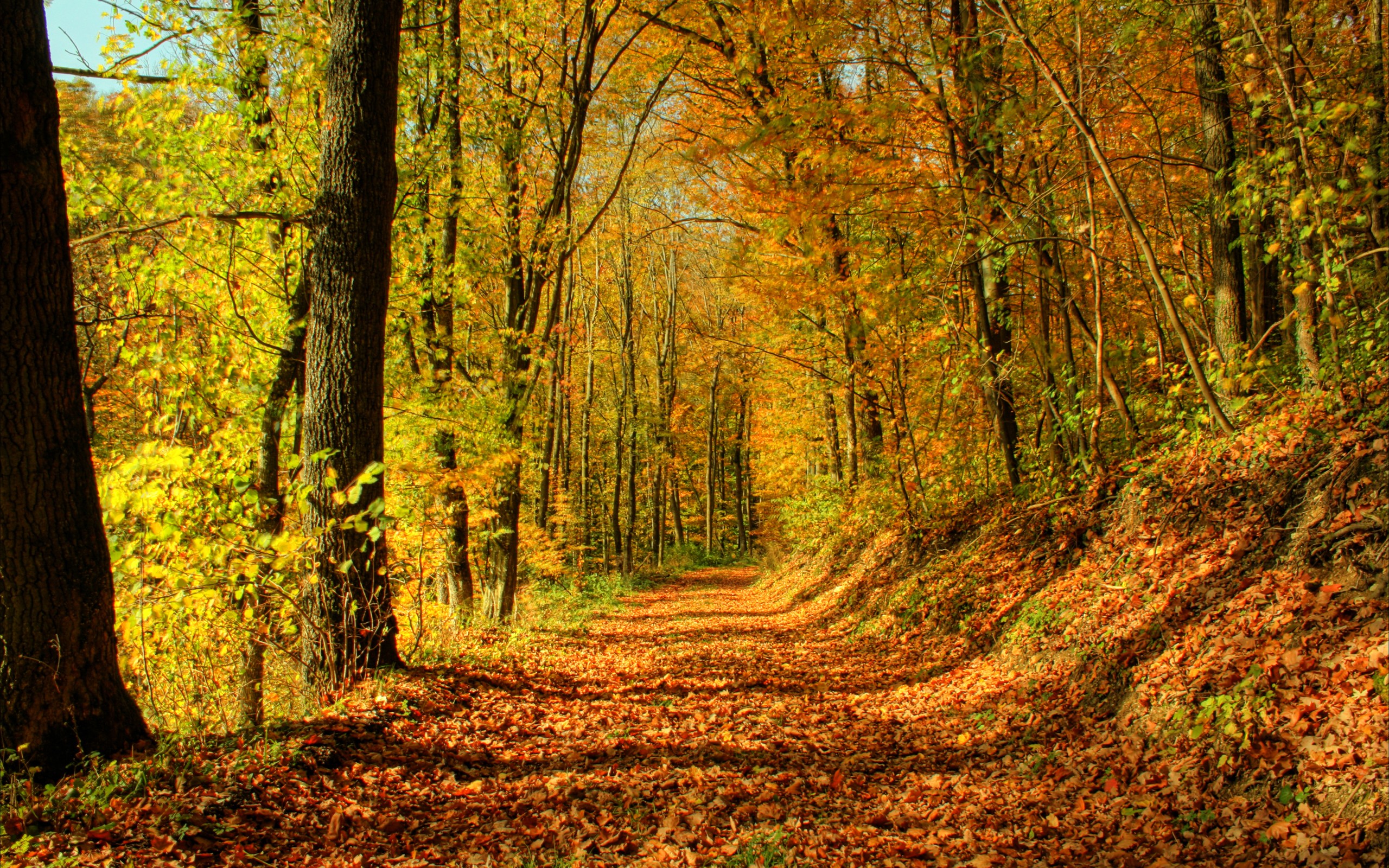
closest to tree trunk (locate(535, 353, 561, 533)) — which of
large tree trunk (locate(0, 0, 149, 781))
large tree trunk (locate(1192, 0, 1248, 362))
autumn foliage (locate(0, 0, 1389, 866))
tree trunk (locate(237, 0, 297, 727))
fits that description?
autumn foliage (locate(0, 0, 1389, 866))

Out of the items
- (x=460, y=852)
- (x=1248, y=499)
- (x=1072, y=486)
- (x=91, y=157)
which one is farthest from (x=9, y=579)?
(x=1072, y=486)

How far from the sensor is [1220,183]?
608 cm

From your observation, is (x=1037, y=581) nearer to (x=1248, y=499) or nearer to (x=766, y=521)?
(x=1248, y=499)

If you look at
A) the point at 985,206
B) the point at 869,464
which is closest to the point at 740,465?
the point at 869,464

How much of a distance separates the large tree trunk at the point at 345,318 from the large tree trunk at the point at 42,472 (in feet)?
5.42

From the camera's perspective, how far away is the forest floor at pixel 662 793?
3.03 meters

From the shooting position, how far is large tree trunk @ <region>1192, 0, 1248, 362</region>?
19.3ft

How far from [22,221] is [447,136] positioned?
6.65 metres

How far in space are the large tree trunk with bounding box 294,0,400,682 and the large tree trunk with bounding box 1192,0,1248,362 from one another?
6750 mm

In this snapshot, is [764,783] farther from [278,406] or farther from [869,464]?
[869,464]

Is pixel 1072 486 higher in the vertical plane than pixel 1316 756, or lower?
higher

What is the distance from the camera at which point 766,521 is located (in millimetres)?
28766

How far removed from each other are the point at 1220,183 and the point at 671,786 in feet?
22.2

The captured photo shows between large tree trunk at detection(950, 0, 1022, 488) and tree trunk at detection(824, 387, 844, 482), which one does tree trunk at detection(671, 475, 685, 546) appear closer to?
tree trunk at detection(824, 387, 844, 482)
